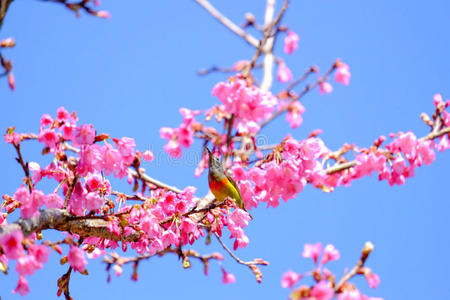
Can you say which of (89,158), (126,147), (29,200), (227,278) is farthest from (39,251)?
(227,278)

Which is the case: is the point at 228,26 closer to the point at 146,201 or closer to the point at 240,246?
the point at 146,201

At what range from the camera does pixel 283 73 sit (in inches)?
121

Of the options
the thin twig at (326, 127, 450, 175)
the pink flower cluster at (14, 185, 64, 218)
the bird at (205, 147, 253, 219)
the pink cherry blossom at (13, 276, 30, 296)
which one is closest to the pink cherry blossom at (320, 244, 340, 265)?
the thin twig at (326, 127, 450, 175)

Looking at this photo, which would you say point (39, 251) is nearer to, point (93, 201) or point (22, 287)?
point (22, 287)

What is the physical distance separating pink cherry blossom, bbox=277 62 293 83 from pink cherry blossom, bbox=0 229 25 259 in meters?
2.05

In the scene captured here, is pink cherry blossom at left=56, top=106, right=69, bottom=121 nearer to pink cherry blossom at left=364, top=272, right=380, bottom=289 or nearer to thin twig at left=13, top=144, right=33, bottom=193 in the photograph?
thin twig at left=13, top=144, right=33, bottom=193

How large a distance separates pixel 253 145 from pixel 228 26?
3.45ft

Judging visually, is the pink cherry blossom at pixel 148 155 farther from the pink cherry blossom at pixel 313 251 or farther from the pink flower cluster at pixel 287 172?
the pink cherry blossom at pixel 313 251

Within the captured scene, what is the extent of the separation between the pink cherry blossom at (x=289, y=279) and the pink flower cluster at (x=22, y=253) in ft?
5.35

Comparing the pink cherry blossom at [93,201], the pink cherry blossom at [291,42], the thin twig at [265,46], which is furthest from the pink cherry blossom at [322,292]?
the pink cherry blossom at [93,201]

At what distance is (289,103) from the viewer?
120 inches

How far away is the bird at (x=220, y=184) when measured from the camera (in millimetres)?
4367

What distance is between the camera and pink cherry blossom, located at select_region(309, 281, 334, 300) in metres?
2.35

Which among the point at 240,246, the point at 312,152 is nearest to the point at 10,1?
the point at 312,152
